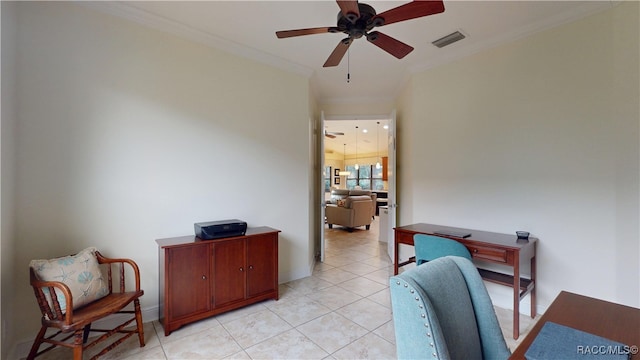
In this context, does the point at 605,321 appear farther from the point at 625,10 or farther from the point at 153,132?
the point at 153,132

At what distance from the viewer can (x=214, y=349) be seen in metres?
2.06

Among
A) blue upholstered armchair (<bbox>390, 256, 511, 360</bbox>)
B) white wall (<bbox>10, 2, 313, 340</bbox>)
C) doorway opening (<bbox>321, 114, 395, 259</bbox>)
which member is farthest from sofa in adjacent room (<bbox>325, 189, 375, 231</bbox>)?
blue upholstered armchair (<bbox>390, 256, 511, 360</bbox>)

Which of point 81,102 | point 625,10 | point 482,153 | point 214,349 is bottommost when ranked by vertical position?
point 214,349

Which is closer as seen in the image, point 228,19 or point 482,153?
point 228,19

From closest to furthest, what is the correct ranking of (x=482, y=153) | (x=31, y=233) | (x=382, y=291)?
(x=31, y=233) → (x=482, y=153) → (x=382, y=291)

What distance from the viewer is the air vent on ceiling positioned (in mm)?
2687

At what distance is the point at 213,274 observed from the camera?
8.13 ft

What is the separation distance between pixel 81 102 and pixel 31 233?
106 cm

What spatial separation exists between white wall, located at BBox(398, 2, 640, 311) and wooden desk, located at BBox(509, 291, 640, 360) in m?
1.53

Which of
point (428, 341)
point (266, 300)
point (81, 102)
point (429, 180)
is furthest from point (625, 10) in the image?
point (81, 102)

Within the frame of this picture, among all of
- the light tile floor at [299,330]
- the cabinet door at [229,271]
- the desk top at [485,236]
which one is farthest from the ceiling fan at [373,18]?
the light tile floor at [299,330]

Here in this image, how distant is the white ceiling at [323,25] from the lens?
2256 millimetres

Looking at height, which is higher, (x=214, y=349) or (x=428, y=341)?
(x=428, y=341)

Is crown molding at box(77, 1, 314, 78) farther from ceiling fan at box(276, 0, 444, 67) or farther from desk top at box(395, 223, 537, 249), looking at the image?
desk top at box(395, 223, 537, 249)
